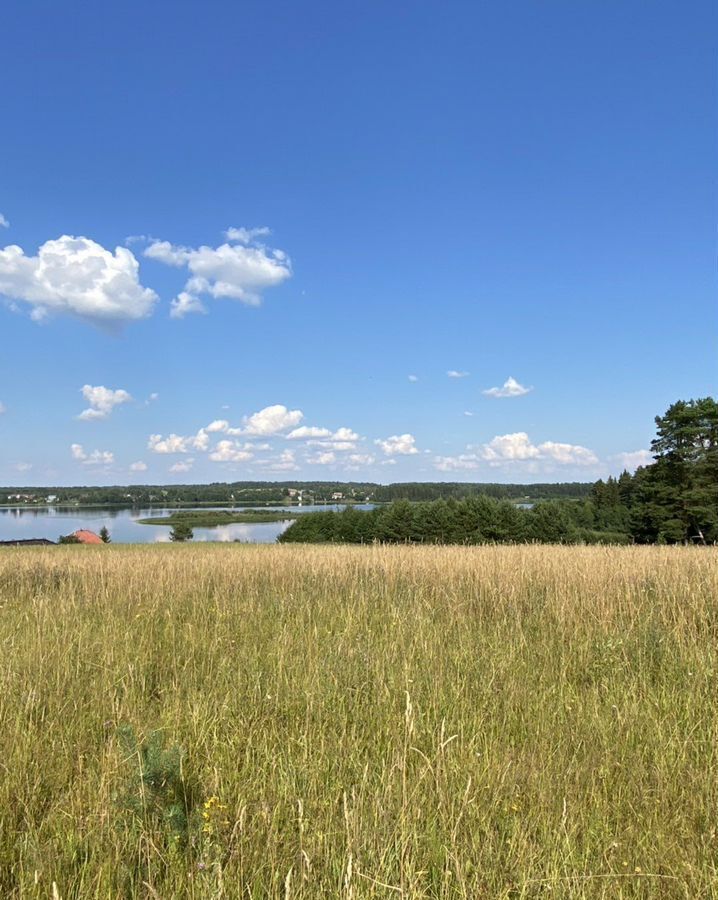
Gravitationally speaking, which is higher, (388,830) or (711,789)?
(388,830)

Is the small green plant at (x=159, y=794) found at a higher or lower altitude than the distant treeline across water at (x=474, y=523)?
higher

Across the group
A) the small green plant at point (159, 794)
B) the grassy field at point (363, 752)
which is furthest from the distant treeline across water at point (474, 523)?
the small green plant at point (159, 794)

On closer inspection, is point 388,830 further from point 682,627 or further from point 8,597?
point 8,597

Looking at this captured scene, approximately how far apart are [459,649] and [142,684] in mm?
2167

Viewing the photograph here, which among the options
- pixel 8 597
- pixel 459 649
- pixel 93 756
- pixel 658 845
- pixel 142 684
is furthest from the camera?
pixel 8 597

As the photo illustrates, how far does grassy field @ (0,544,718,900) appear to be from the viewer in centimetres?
166

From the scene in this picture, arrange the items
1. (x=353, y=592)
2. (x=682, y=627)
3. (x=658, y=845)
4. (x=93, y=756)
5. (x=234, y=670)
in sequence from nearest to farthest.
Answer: (x=658, y=845), (x=93, y=756), (x=234, y=670), (x=682, y=627), (x=353, y=592)

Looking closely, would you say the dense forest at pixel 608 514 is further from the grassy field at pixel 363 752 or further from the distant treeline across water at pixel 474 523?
the grassy field at pixel 363 752

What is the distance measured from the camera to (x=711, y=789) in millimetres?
2166

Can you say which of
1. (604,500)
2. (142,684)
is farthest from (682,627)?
(604,500)

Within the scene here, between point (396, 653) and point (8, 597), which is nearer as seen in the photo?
point (396, 653)

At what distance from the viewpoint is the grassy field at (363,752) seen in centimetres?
166

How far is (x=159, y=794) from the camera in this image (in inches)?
73.6

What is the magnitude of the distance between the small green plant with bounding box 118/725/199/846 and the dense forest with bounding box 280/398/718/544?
67.1ft
